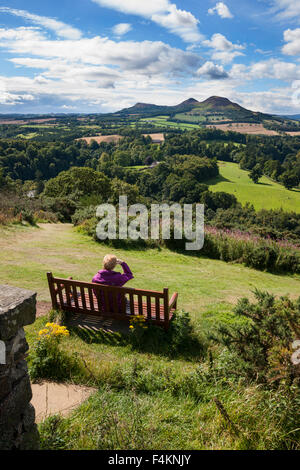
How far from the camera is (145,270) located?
9648mm

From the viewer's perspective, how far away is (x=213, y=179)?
105 metres

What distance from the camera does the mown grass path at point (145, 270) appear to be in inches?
301

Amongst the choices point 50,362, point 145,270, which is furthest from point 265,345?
point 145,270

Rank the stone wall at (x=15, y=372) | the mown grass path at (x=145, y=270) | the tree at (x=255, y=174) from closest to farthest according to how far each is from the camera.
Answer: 1. the stone wall at (x=15, y=372)
2. the mown grass path at (x=145, y=270)
3. the tree at (x=255, y=174)

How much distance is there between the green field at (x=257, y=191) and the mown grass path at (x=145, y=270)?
73.4 m

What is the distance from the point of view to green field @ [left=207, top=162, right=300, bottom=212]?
80.5 m

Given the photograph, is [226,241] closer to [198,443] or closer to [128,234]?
[128,234]

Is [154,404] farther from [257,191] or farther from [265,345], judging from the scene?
[257,191]

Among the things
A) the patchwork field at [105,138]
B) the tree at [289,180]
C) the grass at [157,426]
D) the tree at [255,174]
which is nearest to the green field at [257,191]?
the tree at [255,174]

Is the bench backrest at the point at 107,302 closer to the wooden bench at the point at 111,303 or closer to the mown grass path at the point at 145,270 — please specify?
the wooden bench at the point at 111,303

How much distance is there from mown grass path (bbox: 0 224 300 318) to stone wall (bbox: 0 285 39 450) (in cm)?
433

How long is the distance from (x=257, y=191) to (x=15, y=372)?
319ft
